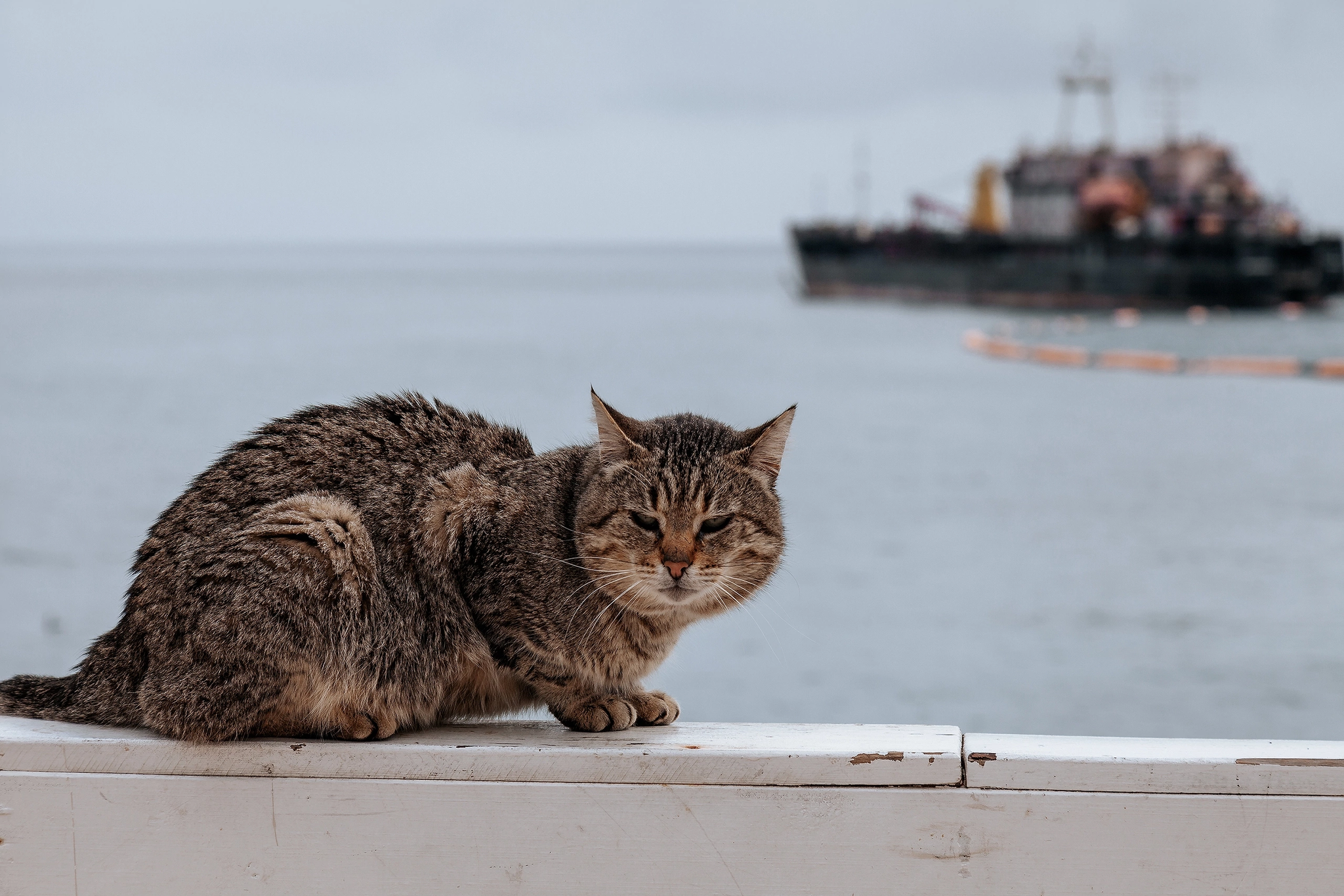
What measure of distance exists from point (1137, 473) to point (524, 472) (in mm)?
17904

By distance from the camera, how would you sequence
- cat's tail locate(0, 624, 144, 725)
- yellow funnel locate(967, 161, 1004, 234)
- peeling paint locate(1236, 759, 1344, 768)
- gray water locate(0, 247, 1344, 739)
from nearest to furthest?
peeling paint locate(1236, 759, 1344, 768) → cat's tail locate(0, 624, 144, 725) → gray water locate(0, 247, 1344, 739) → yellow funnel locate(967, 161, 1004, 234)

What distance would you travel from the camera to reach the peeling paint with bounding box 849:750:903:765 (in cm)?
110

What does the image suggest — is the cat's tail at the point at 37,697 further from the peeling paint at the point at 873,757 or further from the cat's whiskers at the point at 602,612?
the peeling paint at the point at 873,757

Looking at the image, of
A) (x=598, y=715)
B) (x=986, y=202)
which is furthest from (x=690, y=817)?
(x=986, y=202)

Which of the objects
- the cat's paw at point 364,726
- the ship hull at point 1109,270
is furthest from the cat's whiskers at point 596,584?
the ship hull at point 1109,270

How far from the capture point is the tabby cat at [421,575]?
133 centimetres

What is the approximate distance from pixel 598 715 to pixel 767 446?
1.29ft

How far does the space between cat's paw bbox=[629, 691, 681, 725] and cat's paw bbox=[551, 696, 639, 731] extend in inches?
2.0

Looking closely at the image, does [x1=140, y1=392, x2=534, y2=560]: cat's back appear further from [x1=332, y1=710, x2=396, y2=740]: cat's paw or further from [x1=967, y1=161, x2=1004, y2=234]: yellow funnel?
[x1=967, y1=161, x2=1004, y2=234]: yellow funnel

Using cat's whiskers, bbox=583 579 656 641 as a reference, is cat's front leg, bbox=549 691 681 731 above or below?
below

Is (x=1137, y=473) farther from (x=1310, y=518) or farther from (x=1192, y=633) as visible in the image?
(x=1192, y=633)

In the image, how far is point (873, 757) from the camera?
3.62 feet

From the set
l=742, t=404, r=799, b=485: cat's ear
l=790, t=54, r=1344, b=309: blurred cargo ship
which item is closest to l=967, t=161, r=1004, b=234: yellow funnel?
l=790, t=54, r=1344, b=309: blurred cargo ship

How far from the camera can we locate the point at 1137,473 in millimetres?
18188
